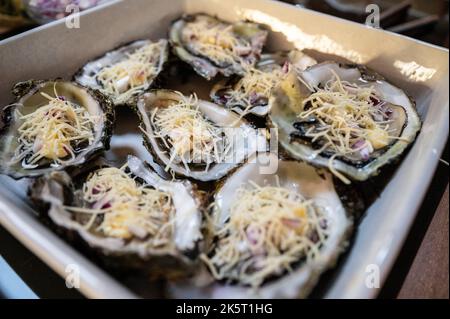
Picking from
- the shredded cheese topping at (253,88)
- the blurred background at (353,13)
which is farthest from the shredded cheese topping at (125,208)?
the blurred background at (353,13)

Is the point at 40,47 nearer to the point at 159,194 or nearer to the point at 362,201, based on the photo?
the point at 159,194

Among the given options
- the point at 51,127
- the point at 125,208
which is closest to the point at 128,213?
the point at 125,208

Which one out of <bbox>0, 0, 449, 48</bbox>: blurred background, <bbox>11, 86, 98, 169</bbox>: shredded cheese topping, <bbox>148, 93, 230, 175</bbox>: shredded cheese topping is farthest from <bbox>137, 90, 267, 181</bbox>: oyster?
<bbox>0, 0, 449, 48</bbox>: blurred background

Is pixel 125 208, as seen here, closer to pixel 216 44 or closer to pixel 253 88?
pixel 253 88

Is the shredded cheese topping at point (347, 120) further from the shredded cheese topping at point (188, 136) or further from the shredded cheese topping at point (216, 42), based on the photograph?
the shredded cheese topping at point (216, 42)

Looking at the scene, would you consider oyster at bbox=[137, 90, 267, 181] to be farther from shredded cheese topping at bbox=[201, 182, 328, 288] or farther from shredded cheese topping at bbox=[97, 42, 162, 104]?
shredded cheese topping at bbox=[201, 182, 328, 288]
